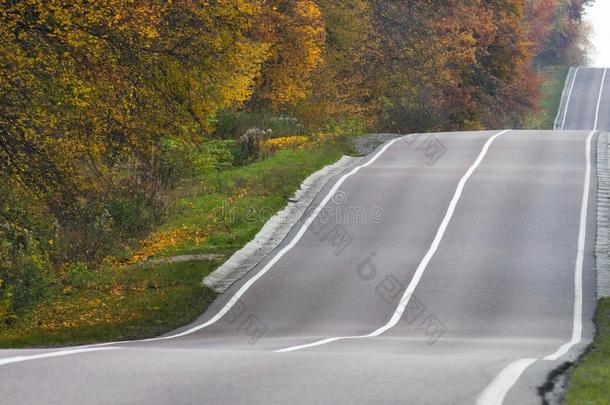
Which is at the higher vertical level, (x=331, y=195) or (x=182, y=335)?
(x=182, y=335)

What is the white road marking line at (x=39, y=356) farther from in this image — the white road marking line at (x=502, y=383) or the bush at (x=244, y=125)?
the bush at (x=244, y=125)

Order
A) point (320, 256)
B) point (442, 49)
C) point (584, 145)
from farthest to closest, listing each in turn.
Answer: point (442, 49) < point (584, 145) < point (320, 256)

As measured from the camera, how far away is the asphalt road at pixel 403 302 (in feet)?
29.8

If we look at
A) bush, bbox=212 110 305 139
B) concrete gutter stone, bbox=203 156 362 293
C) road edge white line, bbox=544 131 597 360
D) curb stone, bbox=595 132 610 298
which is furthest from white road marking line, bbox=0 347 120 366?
bush, bbox=212 110 305 139

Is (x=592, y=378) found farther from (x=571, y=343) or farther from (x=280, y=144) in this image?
(x=280, y=144)

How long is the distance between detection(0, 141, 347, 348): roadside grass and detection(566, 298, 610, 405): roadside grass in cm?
774

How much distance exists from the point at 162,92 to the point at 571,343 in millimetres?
9542

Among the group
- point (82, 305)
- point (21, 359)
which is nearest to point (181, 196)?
point (82, 305)

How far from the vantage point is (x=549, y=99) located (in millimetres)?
94625

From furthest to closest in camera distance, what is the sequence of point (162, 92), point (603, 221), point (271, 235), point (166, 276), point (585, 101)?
point (585, 101) → point (603, 221) → point (271, 235) → point (166, 276) → point (162, 92)

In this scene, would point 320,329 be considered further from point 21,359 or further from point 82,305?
point 21,359

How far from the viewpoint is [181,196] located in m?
32.4

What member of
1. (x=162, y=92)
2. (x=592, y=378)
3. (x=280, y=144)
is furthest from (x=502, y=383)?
(x=280, y=144)

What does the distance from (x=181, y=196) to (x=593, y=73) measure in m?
81.7
